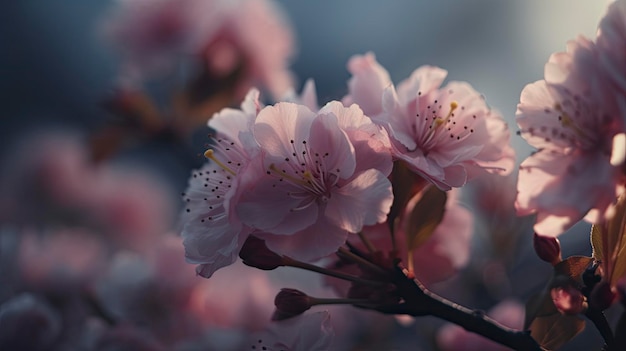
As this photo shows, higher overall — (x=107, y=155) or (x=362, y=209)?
(x=362, y=209)

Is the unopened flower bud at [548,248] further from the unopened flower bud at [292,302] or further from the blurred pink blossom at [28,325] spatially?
the blurred pink blossom at [28,325]

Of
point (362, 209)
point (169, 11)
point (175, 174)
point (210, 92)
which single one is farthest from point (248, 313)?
point (175, 174)

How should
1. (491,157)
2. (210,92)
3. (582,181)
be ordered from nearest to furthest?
(582,181), (491,157), (210,92)

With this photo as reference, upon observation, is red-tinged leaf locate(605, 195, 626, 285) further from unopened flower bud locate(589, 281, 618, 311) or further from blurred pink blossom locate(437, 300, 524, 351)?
blurred pink blossom locate(437, 300, 524, 351)

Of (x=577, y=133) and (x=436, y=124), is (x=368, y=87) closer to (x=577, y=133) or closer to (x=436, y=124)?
(x=436, y=124)

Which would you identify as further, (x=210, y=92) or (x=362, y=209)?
(x=210, y=92)

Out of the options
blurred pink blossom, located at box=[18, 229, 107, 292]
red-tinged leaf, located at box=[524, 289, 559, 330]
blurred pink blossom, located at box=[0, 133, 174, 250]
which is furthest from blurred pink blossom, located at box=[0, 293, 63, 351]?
blurred pink blossom, located at box=[0, 133, 174, 250]

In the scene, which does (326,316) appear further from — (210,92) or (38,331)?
(210,92)
